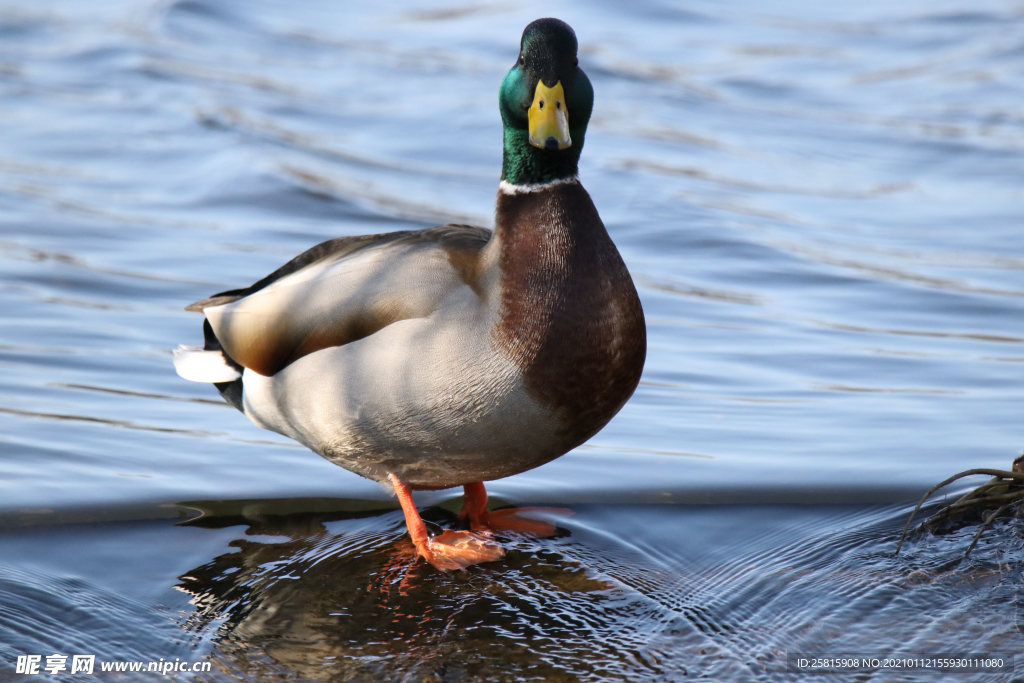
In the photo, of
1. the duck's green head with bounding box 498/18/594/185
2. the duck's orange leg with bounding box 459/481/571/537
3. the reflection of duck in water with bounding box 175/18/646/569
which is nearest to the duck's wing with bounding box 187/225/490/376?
the reflection of duck in water with bounding box 175/18/646/569

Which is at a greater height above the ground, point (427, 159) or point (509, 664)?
point (427, 159)

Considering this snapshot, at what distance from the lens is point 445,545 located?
3611 mm

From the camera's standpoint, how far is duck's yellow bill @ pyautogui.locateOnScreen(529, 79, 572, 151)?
3186mm

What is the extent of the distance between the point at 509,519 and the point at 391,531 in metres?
0.38

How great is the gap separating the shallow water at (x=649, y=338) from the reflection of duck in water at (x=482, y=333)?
40 centimetres

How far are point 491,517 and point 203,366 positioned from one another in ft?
3.59

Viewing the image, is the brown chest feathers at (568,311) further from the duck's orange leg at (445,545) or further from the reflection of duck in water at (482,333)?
the duck's orange leg at (445,545)

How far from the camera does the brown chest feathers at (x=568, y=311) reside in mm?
3213

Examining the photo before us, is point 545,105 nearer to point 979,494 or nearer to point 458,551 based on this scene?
point 458,551

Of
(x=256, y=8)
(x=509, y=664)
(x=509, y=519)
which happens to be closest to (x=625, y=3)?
(x=256, y=8)

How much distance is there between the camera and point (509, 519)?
384cm

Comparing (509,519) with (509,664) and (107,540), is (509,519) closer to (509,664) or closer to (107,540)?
(509,664)

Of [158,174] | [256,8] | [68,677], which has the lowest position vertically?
[68,677]

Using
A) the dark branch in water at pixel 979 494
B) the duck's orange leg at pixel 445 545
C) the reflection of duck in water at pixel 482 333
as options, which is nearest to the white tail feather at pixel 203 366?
the reflection of duck in water at pixel 482 333
